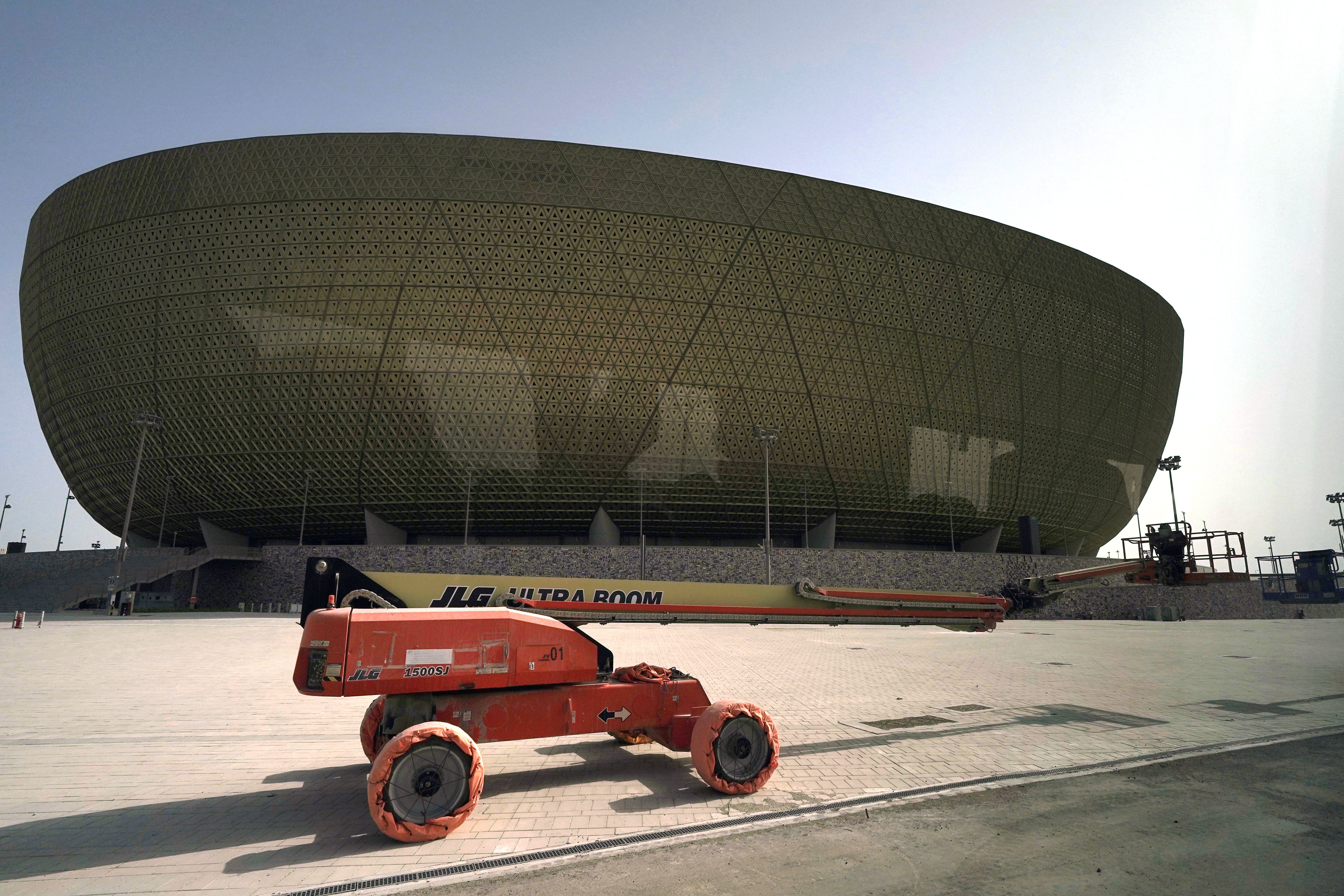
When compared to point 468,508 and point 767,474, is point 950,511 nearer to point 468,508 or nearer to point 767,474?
point 767,474

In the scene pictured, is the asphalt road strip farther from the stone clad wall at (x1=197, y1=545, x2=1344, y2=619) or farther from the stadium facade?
the stadium facade

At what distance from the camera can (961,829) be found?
466cm

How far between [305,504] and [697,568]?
22695mm

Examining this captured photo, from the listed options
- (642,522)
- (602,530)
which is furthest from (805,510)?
(602,530)

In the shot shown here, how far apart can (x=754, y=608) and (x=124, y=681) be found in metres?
11.7

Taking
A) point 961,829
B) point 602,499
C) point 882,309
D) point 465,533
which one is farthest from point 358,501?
point 961,829

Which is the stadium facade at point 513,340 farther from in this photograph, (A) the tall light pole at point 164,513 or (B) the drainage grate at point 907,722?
(B) the drainage grate at point 907,722

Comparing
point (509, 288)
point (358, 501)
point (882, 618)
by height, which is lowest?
point (882, 618)

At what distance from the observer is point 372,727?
6082 millimetres

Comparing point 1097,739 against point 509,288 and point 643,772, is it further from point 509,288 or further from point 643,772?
point 509,288

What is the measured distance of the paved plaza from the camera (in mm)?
4398

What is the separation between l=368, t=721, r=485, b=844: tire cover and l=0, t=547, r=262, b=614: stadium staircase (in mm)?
40022

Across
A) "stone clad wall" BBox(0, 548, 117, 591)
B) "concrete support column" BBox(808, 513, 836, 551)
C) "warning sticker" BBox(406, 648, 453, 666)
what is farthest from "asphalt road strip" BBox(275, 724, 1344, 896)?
"stone clad wall" BBox(0, 548, 117, 591)

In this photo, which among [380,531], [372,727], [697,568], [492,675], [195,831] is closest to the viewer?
[195,831]
